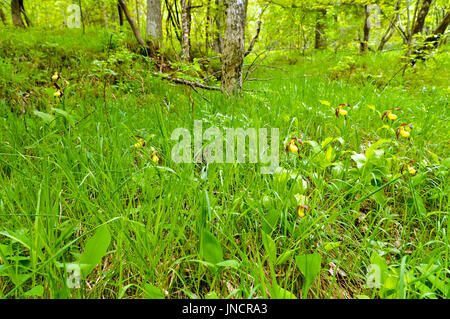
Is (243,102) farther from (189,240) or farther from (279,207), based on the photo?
(189,240)

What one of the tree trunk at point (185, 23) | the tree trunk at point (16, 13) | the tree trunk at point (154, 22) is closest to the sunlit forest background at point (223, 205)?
the tree trunk at point (185, 23)

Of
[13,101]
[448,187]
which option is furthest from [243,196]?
[13,101]

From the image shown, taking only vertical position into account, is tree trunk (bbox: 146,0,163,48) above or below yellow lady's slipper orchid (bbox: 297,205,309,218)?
above

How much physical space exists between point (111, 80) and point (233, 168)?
332cm

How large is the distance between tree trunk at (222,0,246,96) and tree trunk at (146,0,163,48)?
9.61 ft

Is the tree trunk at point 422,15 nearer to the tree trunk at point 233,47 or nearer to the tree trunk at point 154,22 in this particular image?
the tree trunk at point 233,47

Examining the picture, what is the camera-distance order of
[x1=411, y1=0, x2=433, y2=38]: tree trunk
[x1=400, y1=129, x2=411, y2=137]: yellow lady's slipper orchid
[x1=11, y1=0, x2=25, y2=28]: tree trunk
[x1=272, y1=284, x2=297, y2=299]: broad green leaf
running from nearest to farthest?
[x1=272, y1=284, x2=297, y2=299]: broad green leaf < [x1=400, y1=129, x2=411, y2=137]: yellow lady's slipper orchid < [x1=411, y1=0, x2=433, y2=38]: tree trunk < [x1=11, y1=0, x2=25, y2=28]: tree trunk

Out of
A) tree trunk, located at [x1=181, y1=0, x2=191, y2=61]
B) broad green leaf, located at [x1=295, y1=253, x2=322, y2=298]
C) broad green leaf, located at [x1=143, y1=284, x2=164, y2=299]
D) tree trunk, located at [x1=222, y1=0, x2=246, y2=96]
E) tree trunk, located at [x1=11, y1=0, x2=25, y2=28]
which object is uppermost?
tree trunk, located at [x1=11, y1=0, x2=25, y2=28]

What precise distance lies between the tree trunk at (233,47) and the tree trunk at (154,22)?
9.61 ft

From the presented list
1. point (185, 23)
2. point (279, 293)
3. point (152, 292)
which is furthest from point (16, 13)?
point (279, 293)

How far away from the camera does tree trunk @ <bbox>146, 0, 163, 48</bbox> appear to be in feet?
16.6

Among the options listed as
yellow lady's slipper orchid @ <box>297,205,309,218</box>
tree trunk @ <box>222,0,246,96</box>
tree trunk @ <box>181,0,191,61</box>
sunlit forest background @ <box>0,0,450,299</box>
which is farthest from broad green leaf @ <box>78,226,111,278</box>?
tree trunk @ <box>181,0,191,61</box>

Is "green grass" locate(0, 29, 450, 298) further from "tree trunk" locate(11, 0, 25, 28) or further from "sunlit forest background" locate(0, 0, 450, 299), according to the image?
"tree trunk" locate(11, 0, 25, 28)

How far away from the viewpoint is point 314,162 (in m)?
1.59
